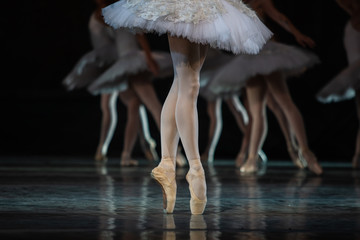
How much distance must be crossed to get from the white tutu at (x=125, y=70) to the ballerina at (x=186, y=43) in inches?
121

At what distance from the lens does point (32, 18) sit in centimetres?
974

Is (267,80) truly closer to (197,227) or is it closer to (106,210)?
(106,210)

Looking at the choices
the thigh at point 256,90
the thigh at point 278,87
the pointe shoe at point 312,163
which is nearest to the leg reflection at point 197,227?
the pointe shoe at point 312,163

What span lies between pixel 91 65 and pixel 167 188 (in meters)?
4.30

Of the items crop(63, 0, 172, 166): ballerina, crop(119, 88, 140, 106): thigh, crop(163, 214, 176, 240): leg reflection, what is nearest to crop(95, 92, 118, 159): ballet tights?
crop(63, 0, 172, 166): ballerina

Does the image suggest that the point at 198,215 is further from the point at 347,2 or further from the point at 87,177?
the point at 347,2

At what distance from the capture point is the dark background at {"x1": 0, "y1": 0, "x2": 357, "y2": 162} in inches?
335

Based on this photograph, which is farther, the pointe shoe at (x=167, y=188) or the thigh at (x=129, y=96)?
the thigh at (x=129, y=96)

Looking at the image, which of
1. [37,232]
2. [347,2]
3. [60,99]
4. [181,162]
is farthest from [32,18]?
[37,232]

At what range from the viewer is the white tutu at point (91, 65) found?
21.3 feet

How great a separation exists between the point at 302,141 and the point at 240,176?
0.64 meters

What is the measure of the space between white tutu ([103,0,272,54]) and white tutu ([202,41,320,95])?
7.91ft

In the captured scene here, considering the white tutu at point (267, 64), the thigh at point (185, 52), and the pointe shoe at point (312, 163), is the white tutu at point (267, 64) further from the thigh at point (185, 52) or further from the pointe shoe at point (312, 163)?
the thigh at point (185, 52)

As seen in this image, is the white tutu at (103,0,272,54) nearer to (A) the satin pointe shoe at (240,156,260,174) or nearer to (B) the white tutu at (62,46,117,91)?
(A) the satin pointe shoe at (240,156,260,174)
